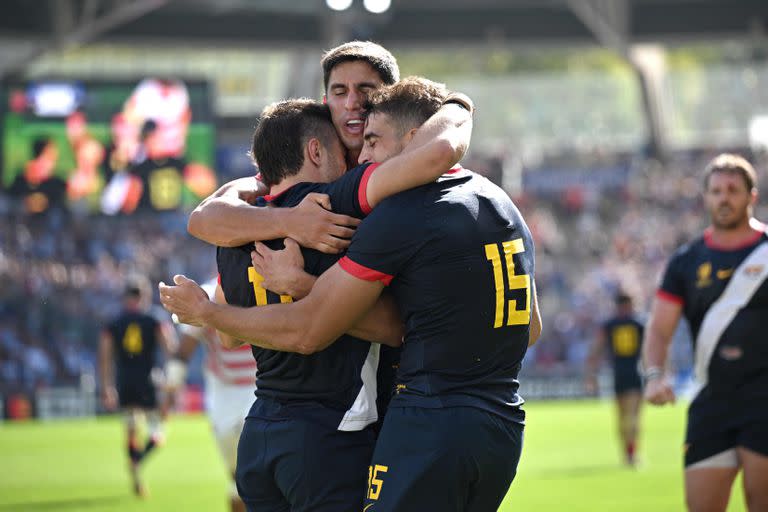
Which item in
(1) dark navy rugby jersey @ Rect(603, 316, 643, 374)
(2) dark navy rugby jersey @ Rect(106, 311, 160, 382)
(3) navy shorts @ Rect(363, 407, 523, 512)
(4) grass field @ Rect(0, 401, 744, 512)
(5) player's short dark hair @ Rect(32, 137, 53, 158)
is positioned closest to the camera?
(3) navy shorts @ Rect(363, 407, 523, 512)

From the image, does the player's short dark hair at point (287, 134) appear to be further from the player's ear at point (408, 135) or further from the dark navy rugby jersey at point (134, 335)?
the dark navy rugby jersey at point (134, 335)

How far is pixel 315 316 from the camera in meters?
4.33

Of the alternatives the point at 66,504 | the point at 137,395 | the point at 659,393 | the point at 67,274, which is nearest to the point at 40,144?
the point at 67,274

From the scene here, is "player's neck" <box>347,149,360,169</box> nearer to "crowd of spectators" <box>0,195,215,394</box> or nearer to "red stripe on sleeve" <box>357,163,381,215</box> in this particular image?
"red stripe on sleeve" <box>357,163,381,215</box>

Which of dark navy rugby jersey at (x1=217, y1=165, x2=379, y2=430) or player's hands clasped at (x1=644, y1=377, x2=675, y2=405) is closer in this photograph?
dark navy rugby jersey at (x1=217, y1=165, x2=379, y2=430)

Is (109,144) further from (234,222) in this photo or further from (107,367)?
(234,222)

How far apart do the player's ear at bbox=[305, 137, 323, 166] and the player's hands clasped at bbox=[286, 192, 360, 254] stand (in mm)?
267

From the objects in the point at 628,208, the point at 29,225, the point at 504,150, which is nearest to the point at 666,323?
the point at 29,225

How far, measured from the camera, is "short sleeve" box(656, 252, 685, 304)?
24.8ft

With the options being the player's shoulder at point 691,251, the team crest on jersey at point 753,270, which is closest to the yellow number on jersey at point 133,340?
the player's shoulder at point 691,251

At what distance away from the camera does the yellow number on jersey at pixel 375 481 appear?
4.25 metres

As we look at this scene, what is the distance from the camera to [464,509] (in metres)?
4.35

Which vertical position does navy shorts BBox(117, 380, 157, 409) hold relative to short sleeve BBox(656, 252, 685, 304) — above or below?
below

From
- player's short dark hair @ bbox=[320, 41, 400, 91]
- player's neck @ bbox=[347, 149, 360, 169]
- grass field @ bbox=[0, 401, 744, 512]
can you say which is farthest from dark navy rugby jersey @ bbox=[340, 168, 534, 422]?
grass field @ bbox=[0, 401, 744, 512]
